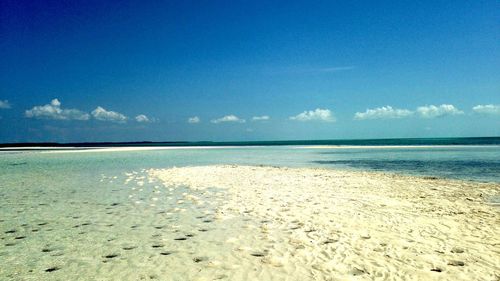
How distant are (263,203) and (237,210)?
4.96 feet

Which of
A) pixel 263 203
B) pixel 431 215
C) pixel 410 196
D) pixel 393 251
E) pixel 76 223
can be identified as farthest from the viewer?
pixel 410 196

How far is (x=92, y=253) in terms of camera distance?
715 centimetres

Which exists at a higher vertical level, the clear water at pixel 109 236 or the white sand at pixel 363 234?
the clear water at pixel 109 236

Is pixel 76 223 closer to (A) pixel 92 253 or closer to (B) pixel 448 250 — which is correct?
(A) pixel 92 253

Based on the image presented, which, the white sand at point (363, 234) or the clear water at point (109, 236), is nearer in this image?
the white sand at point (363, 234)

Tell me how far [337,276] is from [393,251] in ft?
6.63

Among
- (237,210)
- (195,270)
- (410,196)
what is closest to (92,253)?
(195,270)

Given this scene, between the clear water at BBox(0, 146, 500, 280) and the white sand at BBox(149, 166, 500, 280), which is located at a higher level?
the clear water at BBox(0, 146, 500, 280)

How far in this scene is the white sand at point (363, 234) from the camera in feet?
20.1

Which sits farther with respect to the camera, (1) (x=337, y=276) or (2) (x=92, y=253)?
(2) (x=92, y=253)

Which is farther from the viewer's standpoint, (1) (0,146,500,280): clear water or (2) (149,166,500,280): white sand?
(1) (0,146,500,280): clear water

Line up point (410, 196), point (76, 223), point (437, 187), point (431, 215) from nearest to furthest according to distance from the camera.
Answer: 1. point (76, 223)
2. point (431, 215)
3. point (410, 196)
4. point (437, 187)

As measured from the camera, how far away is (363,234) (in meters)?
8.38

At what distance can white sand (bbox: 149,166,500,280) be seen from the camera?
612cm
